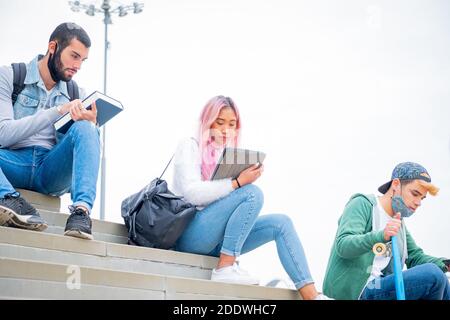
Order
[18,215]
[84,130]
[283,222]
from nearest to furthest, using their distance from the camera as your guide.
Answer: [18,215] < [84,130] < [283,222]

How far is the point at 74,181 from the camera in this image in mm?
3059

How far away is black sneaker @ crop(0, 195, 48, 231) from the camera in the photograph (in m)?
2.82

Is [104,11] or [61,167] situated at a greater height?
[104,11]

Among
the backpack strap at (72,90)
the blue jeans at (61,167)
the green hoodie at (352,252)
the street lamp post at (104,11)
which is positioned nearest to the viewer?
the blue jeans at (61,167)

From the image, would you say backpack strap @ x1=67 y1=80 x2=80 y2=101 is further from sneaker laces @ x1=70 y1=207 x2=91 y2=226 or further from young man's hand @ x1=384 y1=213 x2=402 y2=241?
young man's hand @ x1=384 y1=213 x2=402 y2=241

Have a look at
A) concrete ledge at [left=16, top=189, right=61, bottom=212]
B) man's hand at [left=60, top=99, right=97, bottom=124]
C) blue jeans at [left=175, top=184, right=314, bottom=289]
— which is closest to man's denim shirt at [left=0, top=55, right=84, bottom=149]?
man's hand at [left=60, top=99, right=97, bottom=124]

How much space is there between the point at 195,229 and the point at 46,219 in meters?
0.75

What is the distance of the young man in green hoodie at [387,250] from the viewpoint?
328 cm

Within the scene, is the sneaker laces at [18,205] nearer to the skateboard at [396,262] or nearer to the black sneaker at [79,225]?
the black sneaker at [79,225]

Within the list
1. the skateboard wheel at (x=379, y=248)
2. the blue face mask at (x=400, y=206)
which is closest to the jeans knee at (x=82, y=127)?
the skateboard wheel at (x=379, y=248)

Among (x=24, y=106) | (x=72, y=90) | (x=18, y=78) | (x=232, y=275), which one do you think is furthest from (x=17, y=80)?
(x=232, y=275)

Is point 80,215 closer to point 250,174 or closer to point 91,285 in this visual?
point 91,285

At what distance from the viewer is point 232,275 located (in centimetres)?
324

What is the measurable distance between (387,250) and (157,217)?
1.22 metres
